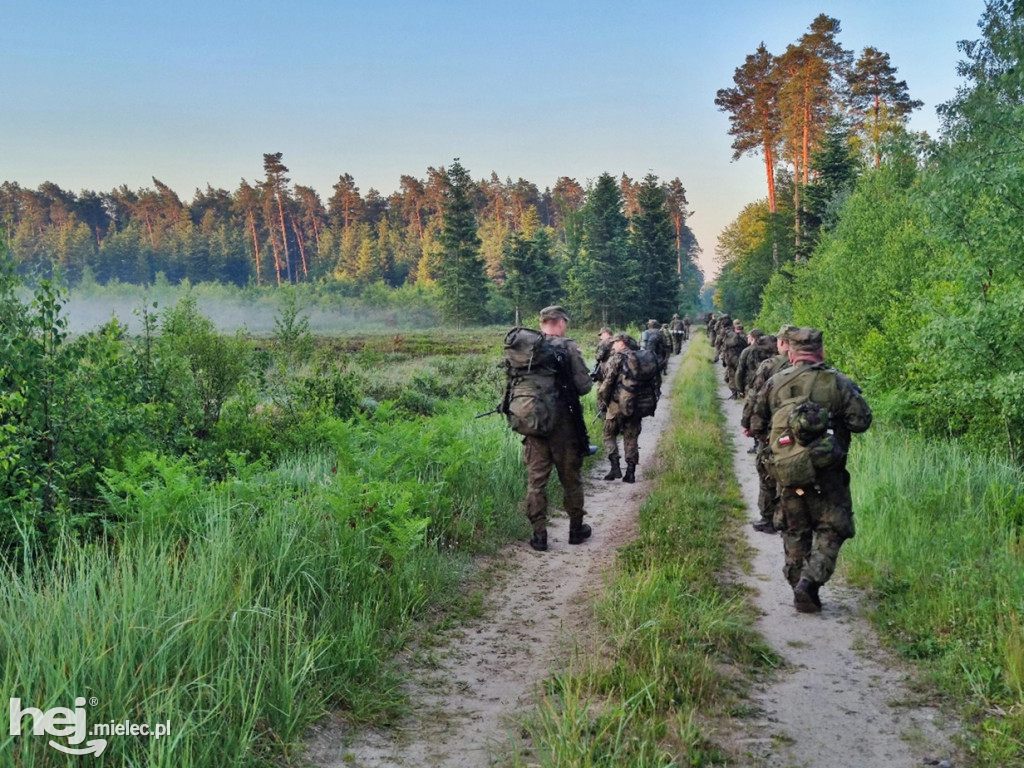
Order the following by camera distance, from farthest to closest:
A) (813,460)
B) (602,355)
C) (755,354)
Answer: (755,354) → (602,355) → (813,460)

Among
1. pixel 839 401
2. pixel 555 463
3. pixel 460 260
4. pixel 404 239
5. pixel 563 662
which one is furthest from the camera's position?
pixel 404 239

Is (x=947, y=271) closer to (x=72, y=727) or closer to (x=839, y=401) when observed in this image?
(x=839, y=401)

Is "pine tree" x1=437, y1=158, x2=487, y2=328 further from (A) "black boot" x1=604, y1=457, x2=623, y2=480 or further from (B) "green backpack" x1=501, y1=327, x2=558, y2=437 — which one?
(B) "green backpack" x1=501, y1=327, x2=558, y2=437

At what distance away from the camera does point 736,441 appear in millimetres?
12977

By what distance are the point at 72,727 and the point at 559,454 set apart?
4826 mm

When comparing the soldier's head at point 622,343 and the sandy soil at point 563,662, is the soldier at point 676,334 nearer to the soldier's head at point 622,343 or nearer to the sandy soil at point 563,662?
the soldier's head at point 622,343

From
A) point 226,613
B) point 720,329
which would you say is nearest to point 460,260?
point 720,329

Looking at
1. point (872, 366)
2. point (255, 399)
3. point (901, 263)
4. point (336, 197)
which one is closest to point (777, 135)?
point (901, 263)

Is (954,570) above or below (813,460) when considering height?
below

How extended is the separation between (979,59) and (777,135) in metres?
20.2

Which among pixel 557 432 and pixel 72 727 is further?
pixel 557 432

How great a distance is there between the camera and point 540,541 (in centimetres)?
691

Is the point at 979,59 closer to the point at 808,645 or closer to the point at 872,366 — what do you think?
the point at 872,366

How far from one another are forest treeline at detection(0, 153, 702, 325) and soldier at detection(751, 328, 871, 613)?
50699 millimetres
